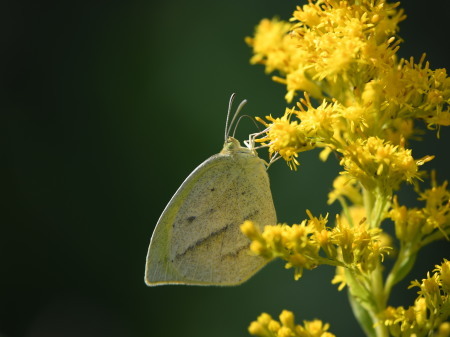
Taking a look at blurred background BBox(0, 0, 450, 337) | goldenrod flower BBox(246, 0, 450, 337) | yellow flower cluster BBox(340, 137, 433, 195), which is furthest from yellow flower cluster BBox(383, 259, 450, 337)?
blurred background BBox(0, 0, 450, 337)

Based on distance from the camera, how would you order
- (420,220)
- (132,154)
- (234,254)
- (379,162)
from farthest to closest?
(132,154)
(234,254)
(420,220)
(379,162)

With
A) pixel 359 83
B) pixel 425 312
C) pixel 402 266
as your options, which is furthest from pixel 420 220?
pixel 359 83

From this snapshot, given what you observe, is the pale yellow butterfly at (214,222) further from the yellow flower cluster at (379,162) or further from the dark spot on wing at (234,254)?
the yellow flower cluster at (379,162)

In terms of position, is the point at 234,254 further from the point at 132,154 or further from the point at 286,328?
the point at 132,154

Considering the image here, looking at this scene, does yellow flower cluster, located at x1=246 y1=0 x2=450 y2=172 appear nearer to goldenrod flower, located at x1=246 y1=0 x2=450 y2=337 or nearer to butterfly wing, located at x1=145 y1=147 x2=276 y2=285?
goldenrod flower, located at x1=246 y1=0 x2=450 y2=337

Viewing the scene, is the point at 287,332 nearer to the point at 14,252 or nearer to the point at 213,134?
the point at 213,134

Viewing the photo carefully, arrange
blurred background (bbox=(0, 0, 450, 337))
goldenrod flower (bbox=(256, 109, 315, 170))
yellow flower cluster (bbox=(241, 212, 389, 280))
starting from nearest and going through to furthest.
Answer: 1. yellow flower cluster (bbox=(241, 212, 389, 280))
2. goldenrod flower (bbox=(256, 109, 315, 170))
3. blurred background (bbox=(0, 0, 450, 337))
